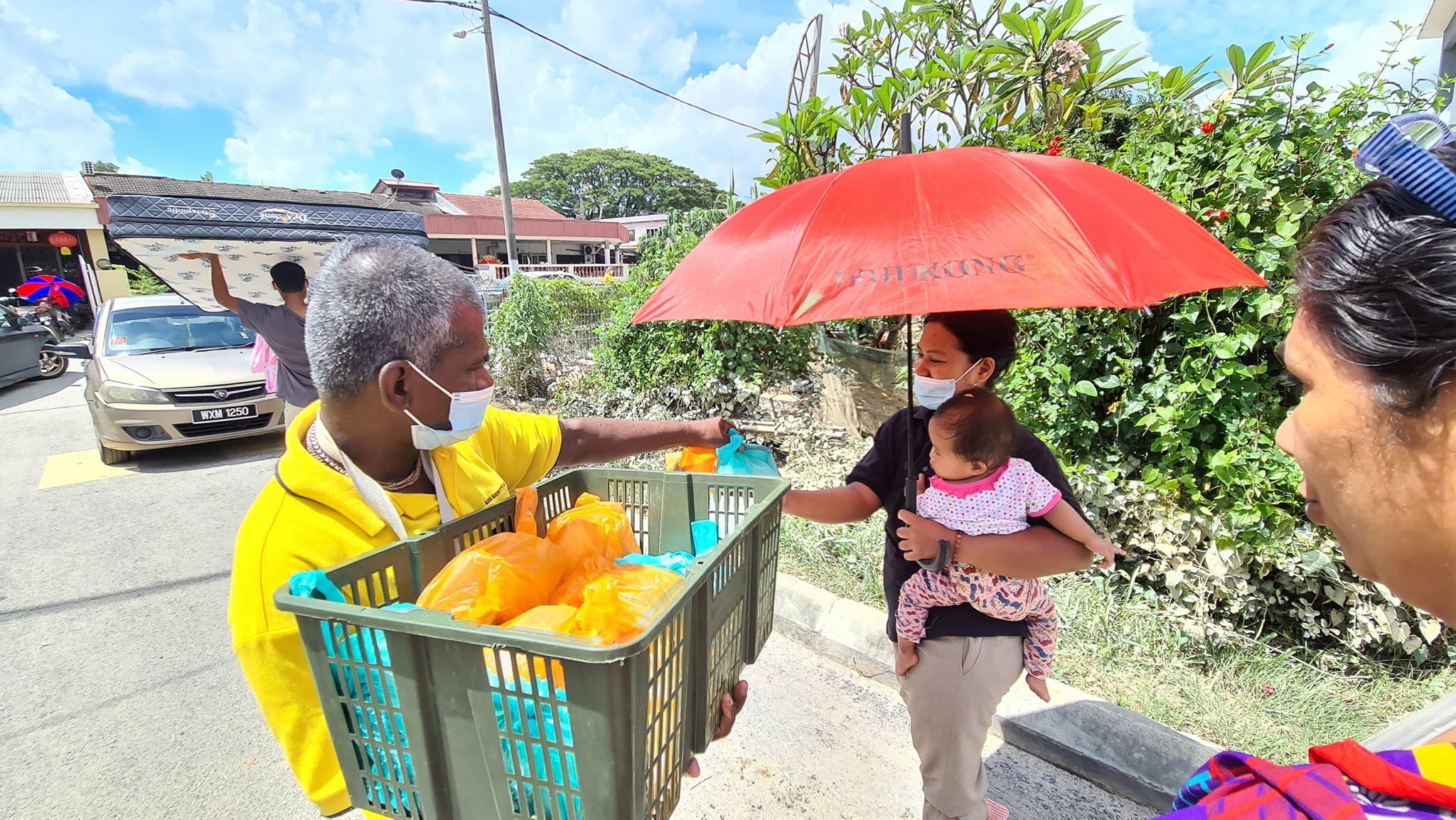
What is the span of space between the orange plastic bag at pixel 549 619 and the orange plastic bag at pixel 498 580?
58mm

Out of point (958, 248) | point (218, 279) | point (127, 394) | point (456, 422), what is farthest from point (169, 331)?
point (958, 248)

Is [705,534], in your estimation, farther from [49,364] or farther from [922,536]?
[49,364]

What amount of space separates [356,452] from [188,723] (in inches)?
97.8

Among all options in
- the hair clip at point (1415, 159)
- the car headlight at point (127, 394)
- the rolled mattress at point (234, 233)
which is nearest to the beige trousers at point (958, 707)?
the hair clip at point (1415, 159)

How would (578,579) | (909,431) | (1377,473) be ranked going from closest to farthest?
→ (1377,473) → (578,579) → (909,431)

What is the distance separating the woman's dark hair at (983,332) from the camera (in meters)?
1.77

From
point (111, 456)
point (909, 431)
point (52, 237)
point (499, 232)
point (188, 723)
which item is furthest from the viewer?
point (499, 232)

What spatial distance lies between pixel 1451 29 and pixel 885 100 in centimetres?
832

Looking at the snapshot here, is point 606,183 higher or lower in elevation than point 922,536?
Answer: higher

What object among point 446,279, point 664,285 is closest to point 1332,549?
point 664,285

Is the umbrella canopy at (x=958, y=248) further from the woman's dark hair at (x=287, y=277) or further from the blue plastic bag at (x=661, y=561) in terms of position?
the woman's dark hair at (x=287, y=277)

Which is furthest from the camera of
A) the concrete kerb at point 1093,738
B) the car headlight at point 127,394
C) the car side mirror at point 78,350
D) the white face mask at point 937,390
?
the car side mirror at point 78,350

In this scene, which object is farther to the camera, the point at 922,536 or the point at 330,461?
the point at 922,536

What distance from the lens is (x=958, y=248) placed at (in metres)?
1.48
